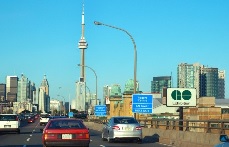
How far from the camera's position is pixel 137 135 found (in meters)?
29.6

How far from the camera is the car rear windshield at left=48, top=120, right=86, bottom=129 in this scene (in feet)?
65.4

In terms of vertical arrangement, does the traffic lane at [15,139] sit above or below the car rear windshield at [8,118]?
below

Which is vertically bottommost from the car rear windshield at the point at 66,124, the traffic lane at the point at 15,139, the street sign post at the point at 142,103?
the traffic lane at the point at 15,139

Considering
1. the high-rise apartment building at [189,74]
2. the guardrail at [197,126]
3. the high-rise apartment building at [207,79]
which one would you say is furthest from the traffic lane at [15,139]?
the high-rise apartment building at [207,79]

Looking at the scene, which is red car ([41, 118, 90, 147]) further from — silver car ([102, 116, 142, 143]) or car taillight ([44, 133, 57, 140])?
silver car ([102, 116, 142, 143])

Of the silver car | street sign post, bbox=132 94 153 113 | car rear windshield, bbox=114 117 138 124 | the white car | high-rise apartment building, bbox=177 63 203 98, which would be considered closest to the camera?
the silver car

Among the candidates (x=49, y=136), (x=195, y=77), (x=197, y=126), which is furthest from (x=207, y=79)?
(x=49, y=136)

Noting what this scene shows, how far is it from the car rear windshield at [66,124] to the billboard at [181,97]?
16.8m

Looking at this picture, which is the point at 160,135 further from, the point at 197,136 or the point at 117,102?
the point at 117,102

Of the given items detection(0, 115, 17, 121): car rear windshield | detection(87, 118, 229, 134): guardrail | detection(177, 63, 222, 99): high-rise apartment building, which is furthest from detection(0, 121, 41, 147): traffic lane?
detection(177, 63, 222, 99): high-rise apartment building

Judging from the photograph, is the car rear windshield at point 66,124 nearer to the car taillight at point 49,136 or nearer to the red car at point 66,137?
the red car at point 66,137

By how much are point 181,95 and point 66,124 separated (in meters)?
17.7

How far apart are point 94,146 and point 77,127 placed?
20.4 feet

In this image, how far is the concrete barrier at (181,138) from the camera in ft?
71.2
